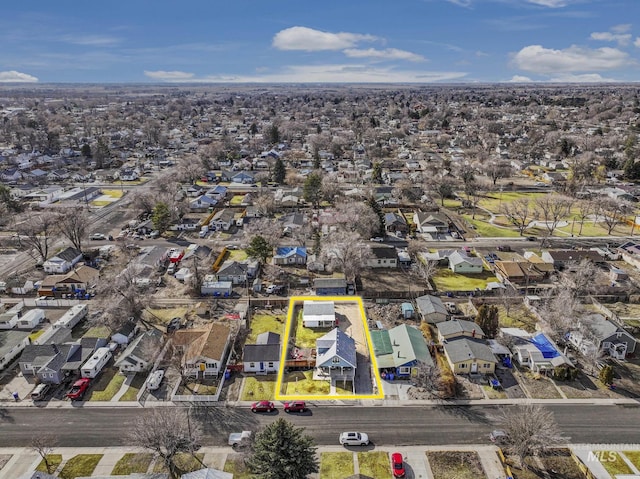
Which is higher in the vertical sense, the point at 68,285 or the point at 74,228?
the point at 74,228

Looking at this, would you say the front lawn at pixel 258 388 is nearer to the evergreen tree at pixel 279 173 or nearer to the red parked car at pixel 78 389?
the red parked car at pixel 78 389

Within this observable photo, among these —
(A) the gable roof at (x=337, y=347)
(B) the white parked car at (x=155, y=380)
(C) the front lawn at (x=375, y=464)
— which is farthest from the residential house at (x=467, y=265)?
(B) the white parked car at (x=155, y=380)

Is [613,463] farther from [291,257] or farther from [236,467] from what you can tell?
[291,257]

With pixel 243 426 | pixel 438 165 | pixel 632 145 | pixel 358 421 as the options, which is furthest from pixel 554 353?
pixel 632 145

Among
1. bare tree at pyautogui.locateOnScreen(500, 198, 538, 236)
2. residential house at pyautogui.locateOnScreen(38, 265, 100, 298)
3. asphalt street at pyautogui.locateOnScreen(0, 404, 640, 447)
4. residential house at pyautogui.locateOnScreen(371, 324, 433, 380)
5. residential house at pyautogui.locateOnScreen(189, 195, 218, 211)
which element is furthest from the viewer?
residential house at pyautogui.locateOnScreen(189, 195, 218, 211)

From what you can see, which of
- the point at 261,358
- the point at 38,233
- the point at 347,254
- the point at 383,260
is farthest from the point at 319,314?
the point at 38,233

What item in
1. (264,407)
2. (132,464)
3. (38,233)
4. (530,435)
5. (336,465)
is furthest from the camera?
(38,233)

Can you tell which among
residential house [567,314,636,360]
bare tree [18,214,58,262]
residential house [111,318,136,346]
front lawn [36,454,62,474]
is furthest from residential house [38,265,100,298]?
residential house [567,314,636,360]

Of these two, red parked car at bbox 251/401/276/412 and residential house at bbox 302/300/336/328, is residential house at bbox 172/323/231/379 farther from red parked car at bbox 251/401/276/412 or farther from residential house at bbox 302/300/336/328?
residential house at bbox 302/300/336/328
